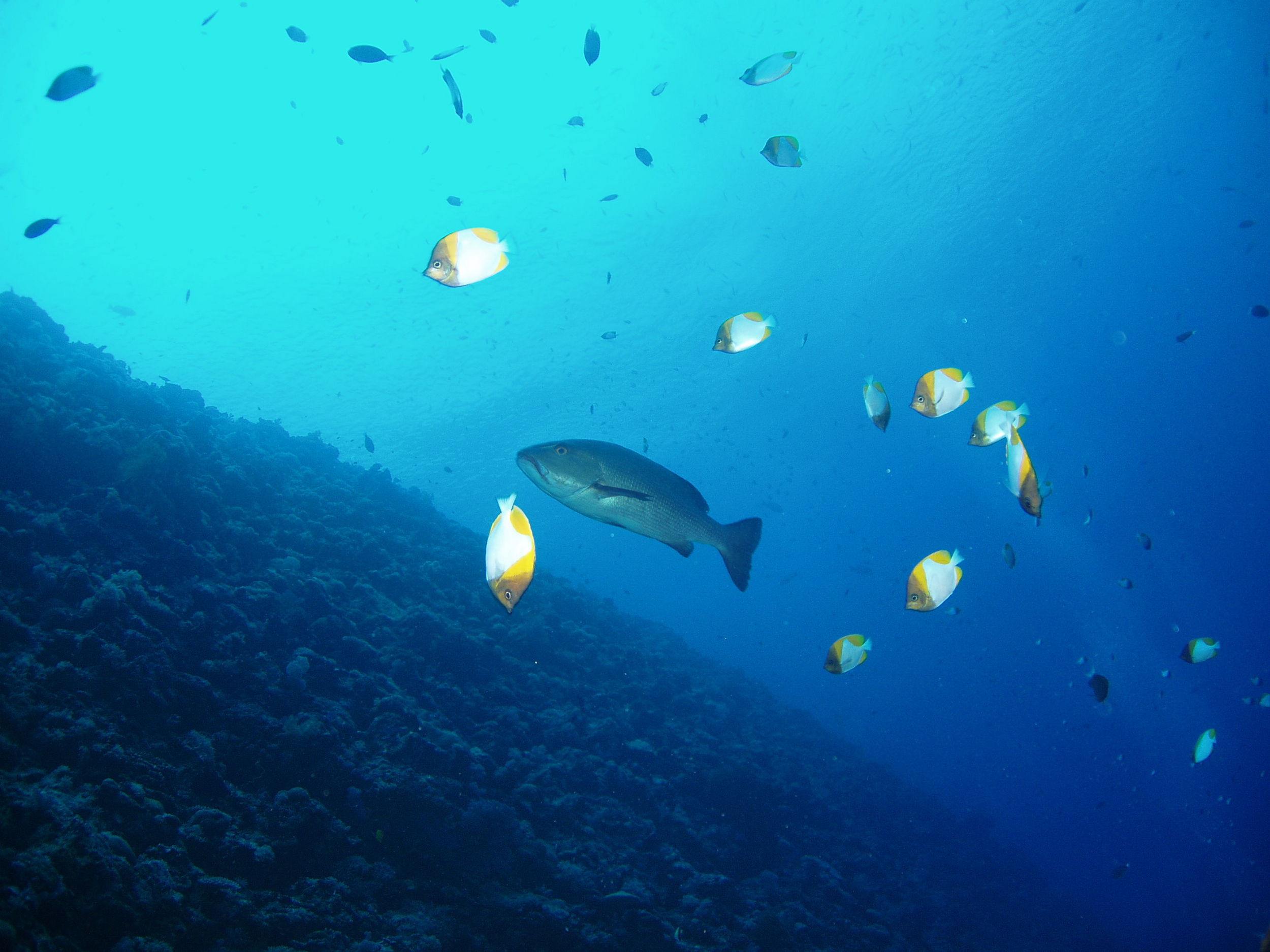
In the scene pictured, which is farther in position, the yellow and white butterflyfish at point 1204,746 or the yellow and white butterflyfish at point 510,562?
the yellow and white butterflyfish at point 1204,746

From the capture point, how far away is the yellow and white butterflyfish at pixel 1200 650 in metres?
8.80

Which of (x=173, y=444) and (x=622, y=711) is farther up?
(x=173, y=444)

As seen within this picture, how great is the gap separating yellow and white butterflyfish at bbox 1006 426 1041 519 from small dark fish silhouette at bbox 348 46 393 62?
33.9 feet

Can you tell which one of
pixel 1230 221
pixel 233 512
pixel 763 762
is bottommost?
pixel 763 762

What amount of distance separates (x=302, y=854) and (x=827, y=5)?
3493cm

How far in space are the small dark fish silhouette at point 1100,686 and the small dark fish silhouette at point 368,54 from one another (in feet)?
49.2

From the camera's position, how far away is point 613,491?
249 centimetres

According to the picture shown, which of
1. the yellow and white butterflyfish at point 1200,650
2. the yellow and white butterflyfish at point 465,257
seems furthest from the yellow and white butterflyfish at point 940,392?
the yellow and white butterflyfish at point 1200,650

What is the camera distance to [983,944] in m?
10.5

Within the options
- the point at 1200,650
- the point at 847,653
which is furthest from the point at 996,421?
the point at 1200,650

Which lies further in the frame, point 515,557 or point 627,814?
point 627,814

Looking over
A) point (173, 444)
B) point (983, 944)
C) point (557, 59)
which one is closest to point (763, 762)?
point (983, 944)

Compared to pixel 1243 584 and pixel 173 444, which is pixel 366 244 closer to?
pixel 173 444

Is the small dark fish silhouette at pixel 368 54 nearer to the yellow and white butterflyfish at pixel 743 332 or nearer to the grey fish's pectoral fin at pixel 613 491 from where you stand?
the yellow and white butterflyfish at pixel 743 332
